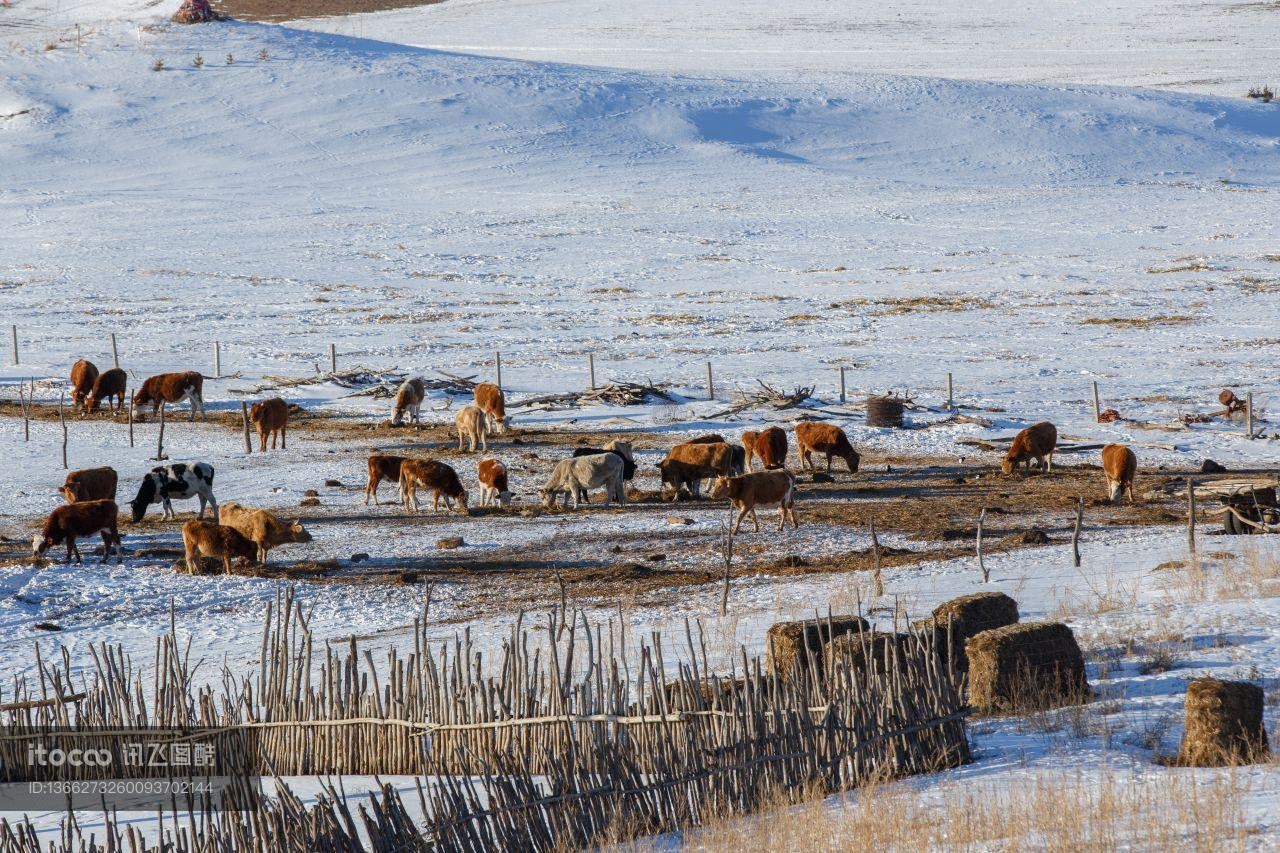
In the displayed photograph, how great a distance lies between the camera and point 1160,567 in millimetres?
14594

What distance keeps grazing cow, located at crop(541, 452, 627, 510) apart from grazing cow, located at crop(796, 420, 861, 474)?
11.9 feet

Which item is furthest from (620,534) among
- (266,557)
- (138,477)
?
(138,477)

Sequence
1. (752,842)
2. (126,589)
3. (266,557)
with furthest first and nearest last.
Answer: (266,557)
(126,589)
(752,842)

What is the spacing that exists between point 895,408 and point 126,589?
1512 centimetres

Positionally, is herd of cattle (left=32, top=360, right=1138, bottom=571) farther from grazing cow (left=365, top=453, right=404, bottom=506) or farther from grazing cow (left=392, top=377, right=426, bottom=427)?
grazing cow (left=392, top=377, right=426, bottom=427)

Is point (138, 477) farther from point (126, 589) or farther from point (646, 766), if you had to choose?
point (646, 766)

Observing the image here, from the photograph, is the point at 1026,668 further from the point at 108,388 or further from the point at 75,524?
the point at 108,388

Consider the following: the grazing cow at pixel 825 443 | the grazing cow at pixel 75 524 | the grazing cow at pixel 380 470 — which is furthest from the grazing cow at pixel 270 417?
the grazing cow at pixel 825 443

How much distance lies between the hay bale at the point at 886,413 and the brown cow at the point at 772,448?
14.4 ft

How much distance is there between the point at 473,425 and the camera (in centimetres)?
2528

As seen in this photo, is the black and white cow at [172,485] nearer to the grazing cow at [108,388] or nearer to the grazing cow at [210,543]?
the grazing cow at [210,543]

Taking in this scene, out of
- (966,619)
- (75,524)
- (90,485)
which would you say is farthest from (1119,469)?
(90,485)

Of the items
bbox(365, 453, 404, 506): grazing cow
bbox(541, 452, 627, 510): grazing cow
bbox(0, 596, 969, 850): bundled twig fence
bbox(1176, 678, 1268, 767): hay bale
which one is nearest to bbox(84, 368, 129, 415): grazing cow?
bbox(365, 453, 404, 506): grazing cow

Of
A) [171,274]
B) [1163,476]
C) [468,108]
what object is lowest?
[1163,476]
